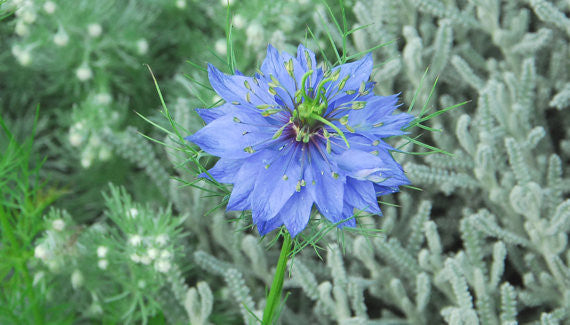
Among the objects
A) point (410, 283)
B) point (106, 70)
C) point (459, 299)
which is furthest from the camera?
point (106, 70)

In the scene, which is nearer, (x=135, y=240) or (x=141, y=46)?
(x=135, y=240)

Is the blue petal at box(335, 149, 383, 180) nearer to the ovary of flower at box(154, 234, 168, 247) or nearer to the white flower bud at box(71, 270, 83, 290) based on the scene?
the ovary of flower at box(154, 234, 168, 247)

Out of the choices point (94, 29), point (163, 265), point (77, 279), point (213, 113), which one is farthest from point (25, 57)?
point (213, 113)

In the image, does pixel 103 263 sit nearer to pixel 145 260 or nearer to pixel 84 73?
pixel 145 260

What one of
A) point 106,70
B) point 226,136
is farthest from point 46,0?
point 226,136

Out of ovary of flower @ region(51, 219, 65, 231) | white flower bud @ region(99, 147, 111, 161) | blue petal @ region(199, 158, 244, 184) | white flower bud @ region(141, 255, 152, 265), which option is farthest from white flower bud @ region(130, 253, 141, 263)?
blue petal @ region(199, 158, 244, 184)

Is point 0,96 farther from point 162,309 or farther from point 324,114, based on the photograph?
point 324,114
